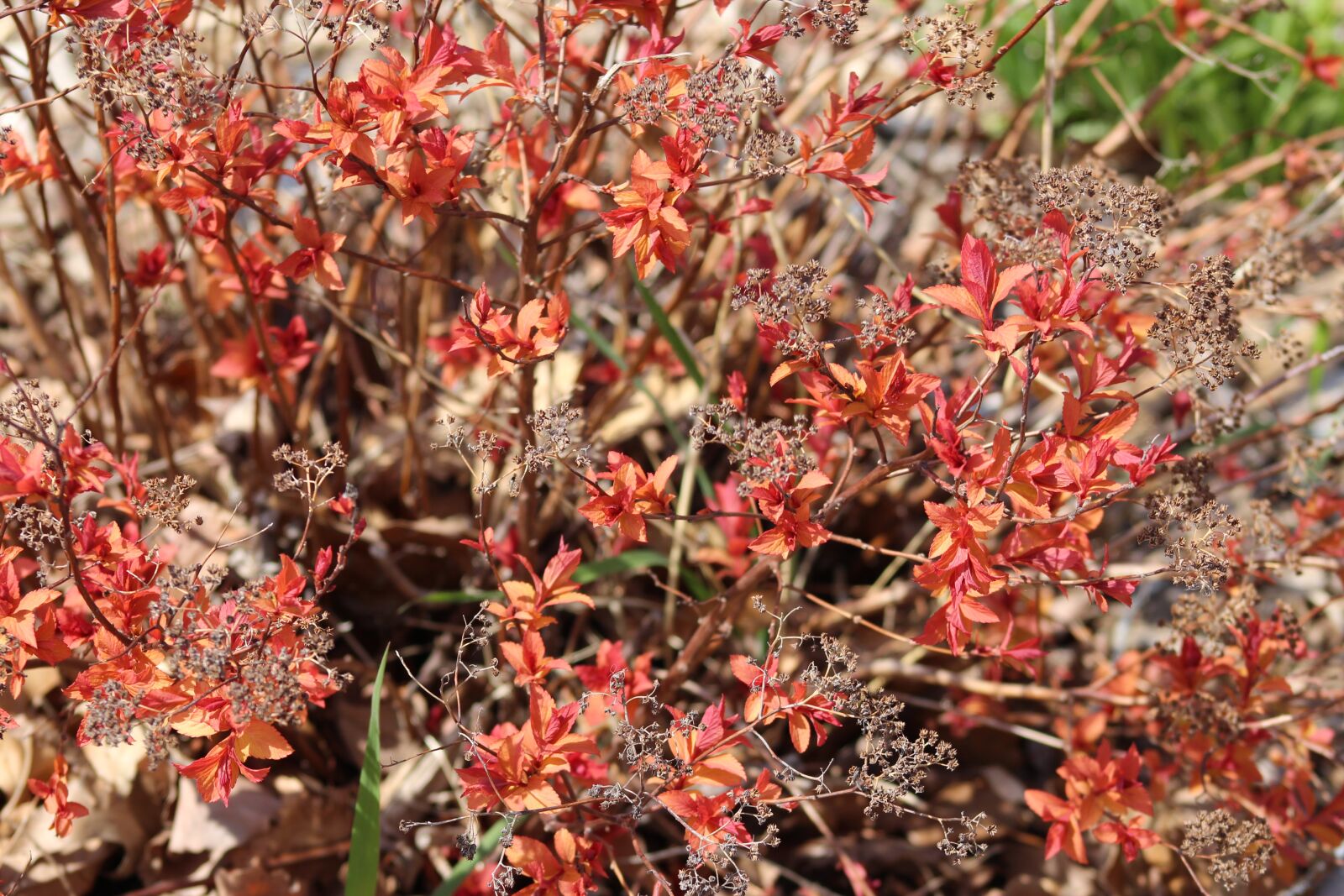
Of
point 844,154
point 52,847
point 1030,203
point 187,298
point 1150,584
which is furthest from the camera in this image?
point 1150,584

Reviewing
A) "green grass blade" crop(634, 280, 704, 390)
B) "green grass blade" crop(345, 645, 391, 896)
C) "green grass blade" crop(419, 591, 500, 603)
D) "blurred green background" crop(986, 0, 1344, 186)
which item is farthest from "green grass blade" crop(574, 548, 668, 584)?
"blurred green background" crop(986, 0, 1344, 186)

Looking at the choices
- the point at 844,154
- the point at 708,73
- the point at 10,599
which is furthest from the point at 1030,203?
the point at 10,599

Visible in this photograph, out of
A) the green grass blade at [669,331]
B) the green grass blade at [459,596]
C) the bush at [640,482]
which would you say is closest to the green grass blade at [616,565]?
the bush at [640,482]

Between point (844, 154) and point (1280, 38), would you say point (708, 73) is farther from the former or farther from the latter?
point (1280, 38)

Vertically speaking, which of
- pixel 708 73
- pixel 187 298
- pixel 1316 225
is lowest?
pixel 1316 225

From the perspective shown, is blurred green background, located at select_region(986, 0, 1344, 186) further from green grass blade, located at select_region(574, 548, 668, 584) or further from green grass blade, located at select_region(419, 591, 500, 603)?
green grass blade, located at select_region(419, 591, 500, 603)

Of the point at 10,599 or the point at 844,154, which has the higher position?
the point at 844,154

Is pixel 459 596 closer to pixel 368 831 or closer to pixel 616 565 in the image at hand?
pixel 616 565

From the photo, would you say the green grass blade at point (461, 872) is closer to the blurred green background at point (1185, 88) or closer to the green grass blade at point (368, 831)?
the green grass blade at point (368, 831)

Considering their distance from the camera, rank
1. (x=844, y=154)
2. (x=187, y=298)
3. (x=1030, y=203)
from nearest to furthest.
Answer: (x=844, y=154) → (x=1030, y=203) → (x=187, y=298)

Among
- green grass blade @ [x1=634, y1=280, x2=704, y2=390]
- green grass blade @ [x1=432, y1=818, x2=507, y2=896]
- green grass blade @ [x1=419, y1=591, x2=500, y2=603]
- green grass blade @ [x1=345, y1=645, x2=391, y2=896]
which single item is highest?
green grass blade @ [x1=634, y1=280, x2=704, y2=390]

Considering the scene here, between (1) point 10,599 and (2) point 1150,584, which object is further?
(2) point 1150,584
